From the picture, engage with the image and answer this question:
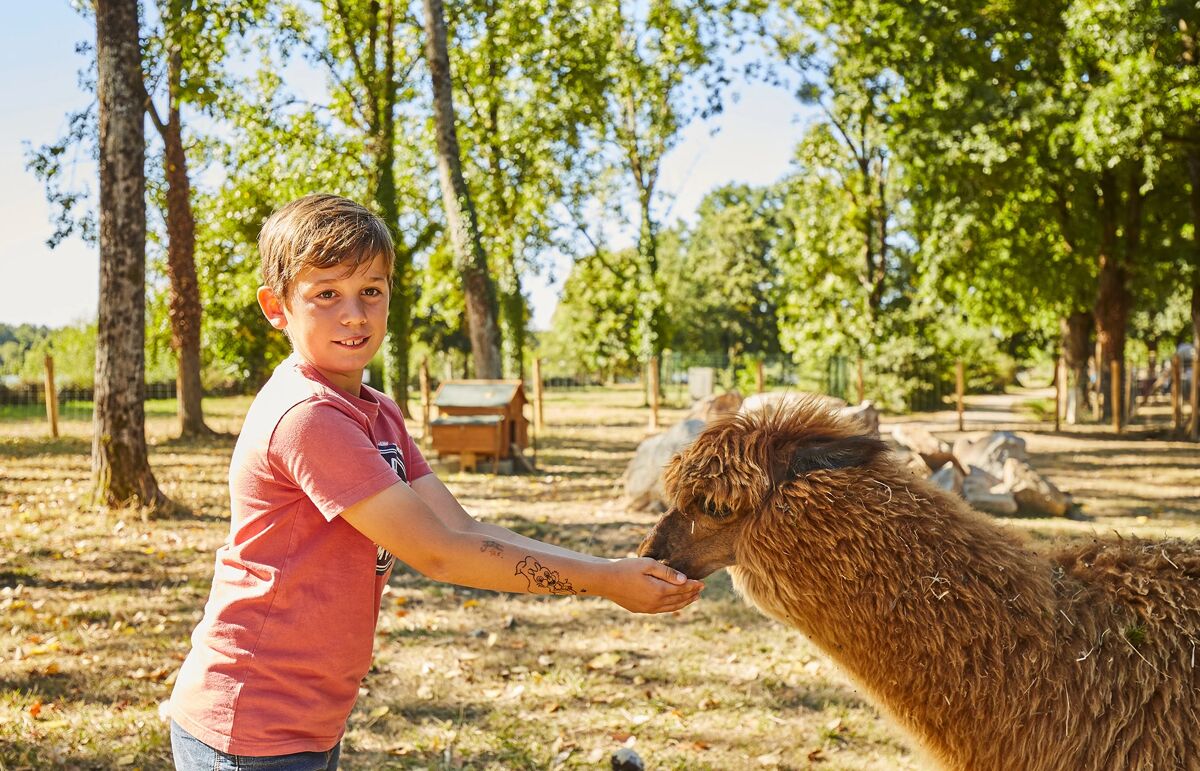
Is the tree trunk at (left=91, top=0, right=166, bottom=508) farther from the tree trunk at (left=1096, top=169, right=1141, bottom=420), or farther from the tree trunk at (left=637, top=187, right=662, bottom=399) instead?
the tree trunk at (left=637, top=187, right=662, bottom=399)

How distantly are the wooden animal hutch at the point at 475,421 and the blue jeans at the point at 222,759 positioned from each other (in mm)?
12220

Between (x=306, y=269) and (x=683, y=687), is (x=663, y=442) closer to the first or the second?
(x=683, y=687)

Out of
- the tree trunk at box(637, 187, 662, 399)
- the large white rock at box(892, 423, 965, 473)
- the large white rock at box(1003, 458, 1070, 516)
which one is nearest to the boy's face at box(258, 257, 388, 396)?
the large white rock at box(892, 423, 965, 473)

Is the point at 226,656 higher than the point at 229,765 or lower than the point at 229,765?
higher

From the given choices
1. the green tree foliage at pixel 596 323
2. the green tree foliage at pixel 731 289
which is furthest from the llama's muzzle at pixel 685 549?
the green tree foliage at pixel 731 289

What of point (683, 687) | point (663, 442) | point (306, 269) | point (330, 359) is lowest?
point (683, 687)

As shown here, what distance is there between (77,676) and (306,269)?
4.37 meters

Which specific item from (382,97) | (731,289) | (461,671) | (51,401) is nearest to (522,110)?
(382,97)

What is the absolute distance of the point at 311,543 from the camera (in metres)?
2.25

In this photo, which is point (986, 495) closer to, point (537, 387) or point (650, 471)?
point (650, 471)

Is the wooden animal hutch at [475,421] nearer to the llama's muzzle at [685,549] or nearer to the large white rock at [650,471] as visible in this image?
the large white rock at [650,471]

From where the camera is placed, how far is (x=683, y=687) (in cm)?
552

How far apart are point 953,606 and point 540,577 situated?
1.16 meters

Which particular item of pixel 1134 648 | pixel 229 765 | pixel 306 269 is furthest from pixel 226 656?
pixel 1134 648
